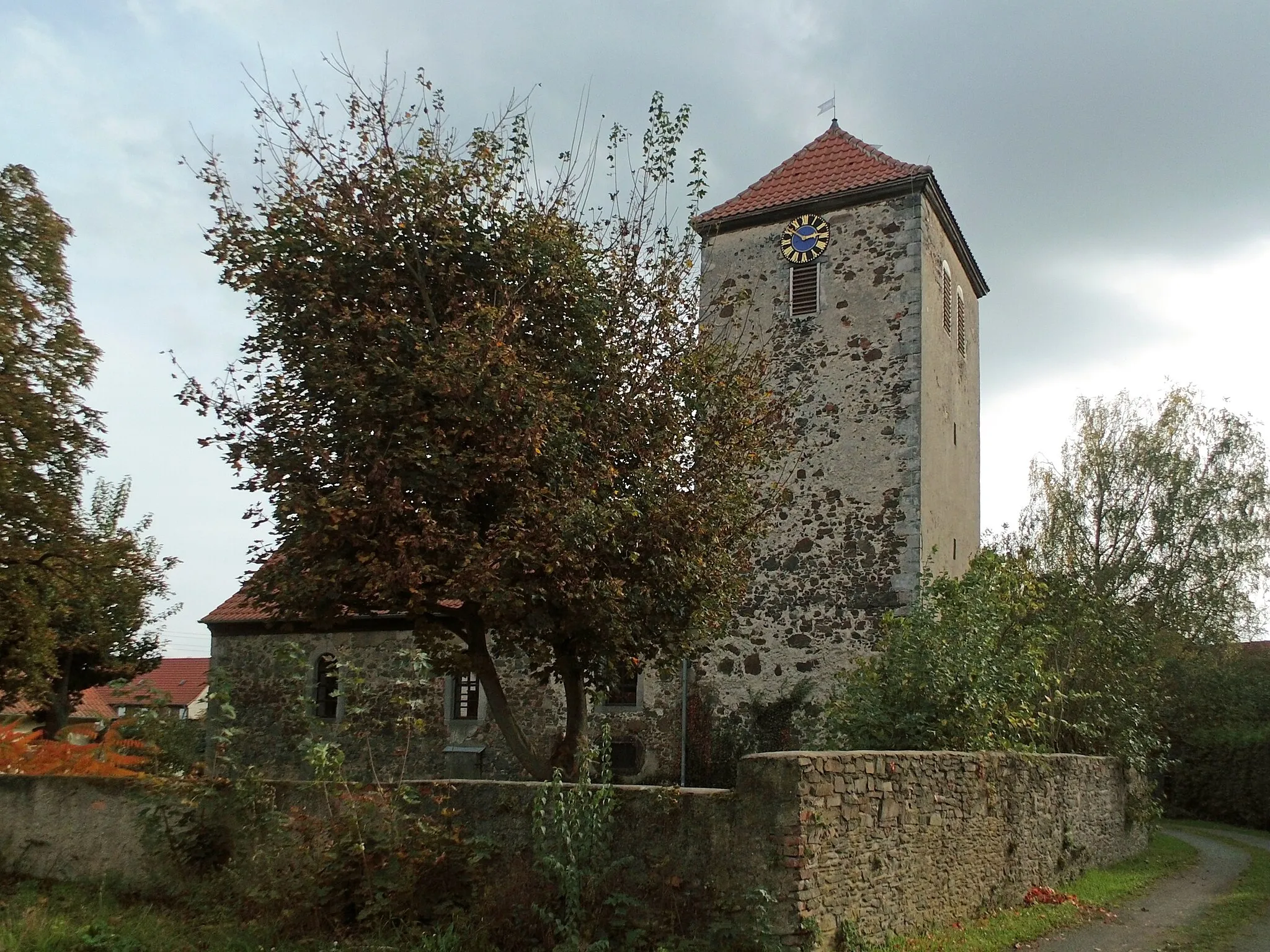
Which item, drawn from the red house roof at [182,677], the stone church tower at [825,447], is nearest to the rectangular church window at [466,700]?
the stone church tower at [825,447]

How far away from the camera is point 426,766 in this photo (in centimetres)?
2036

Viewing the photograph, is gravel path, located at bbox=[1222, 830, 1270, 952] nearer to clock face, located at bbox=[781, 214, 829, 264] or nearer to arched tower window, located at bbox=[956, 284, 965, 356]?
arched tower window, located at bbox=[956, 284, 965, 356]

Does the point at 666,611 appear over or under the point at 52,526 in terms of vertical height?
under

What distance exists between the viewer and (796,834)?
734 cm

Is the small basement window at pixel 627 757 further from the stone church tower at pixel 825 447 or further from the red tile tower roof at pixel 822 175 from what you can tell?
the red tile tower roof at pixel 822 175

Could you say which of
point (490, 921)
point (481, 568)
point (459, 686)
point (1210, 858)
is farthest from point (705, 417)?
point (1210, 858)

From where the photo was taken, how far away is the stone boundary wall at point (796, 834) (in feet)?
24.4

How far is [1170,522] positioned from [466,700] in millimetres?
20562

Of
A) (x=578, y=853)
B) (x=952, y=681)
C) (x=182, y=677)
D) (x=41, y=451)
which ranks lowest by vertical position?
(x=182, y=677)

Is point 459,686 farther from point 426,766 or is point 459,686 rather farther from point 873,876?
point 873,876

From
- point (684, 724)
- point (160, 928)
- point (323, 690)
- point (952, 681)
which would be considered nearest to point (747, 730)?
point (684, 724)

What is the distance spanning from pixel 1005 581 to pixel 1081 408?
19136mm

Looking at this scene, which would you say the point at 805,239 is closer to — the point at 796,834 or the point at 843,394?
the point at 843,394

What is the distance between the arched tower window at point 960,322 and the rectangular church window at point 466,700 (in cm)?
1137
